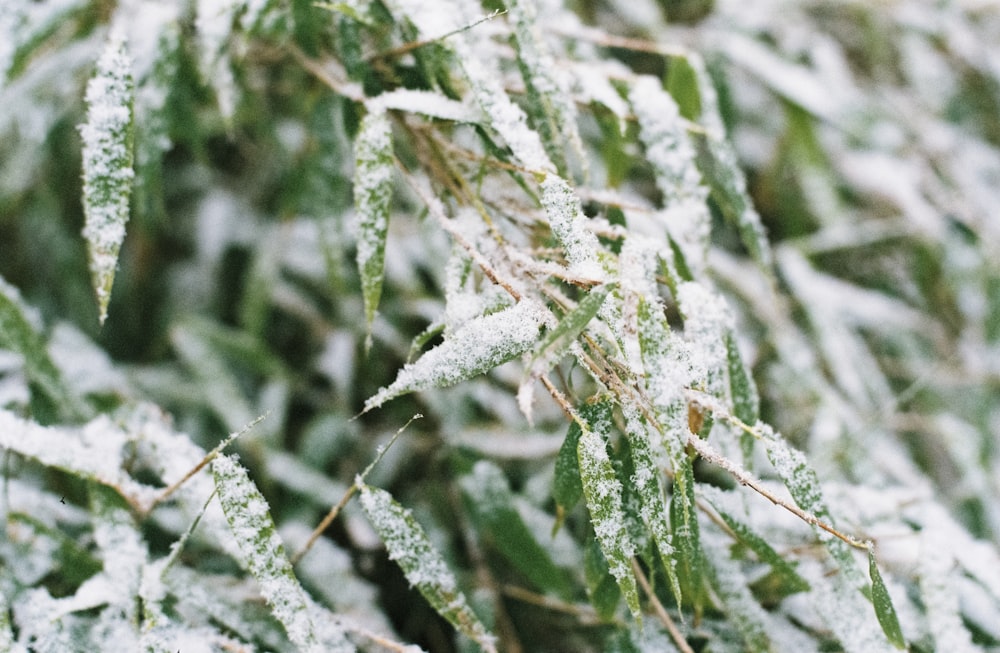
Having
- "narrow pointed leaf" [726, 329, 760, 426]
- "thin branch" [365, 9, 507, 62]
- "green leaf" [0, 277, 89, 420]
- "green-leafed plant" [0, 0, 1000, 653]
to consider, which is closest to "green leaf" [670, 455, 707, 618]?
"green-leafed plant" [0, 0, 1000, 653]

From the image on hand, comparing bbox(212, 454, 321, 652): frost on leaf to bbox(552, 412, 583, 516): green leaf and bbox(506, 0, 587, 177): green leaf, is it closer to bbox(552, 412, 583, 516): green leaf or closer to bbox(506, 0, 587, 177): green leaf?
bbox(552, 412, 583, 516): green leaf

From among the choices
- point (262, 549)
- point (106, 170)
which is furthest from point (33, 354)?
point (262, 549)

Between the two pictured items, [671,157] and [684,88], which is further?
[684,88]

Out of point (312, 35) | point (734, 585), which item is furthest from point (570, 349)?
point (312, 35)

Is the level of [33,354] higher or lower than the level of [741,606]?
higher

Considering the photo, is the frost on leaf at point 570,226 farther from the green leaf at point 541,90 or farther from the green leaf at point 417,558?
the green leaf at point 417,558

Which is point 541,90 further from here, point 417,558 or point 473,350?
point 417,558
